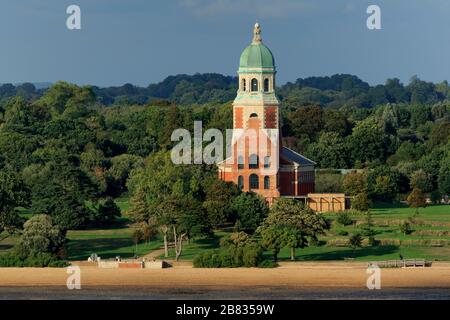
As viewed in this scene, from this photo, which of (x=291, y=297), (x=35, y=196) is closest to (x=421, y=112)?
(x=35, y=196)

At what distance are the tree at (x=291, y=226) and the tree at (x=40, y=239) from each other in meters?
9.10

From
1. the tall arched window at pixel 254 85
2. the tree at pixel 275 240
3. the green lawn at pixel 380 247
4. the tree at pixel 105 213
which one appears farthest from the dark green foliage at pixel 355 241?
the tall arched window at pixel 254 85

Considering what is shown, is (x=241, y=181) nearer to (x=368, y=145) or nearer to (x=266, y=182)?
(x=266, y=182)

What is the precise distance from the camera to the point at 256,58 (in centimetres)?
9362

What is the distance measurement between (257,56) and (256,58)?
12 centimetres

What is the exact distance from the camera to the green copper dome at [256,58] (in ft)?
307

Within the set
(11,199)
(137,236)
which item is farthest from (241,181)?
(11,199)

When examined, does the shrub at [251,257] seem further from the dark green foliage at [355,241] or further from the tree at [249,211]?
the tree at [249,211]

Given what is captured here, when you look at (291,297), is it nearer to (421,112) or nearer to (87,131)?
(87,131)

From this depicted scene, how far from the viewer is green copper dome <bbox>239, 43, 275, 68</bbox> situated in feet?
307
